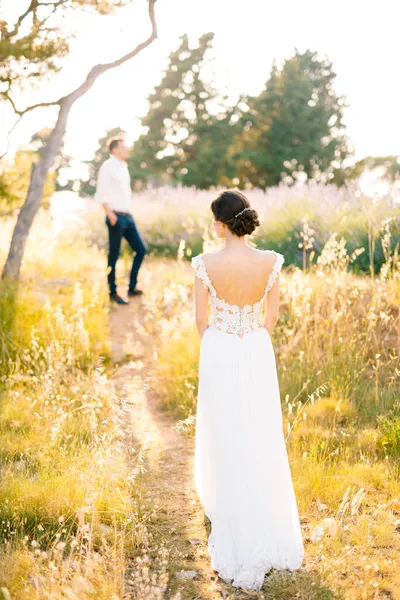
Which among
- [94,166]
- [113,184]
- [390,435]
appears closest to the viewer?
[390,435]

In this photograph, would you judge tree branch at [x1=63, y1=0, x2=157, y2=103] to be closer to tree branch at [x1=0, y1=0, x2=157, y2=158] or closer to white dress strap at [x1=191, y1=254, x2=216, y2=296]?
tree branch at [x1=0, y1=0, x2=157, y2=158]

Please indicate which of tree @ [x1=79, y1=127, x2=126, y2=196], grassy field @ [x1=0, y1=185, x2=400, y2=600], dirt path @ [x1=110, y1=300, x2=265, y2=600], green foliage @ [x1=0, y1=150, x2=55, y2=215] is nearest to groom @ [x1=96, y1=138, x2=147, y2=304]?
grassy field @ [x1=0, y1=185, x2=400, y2=600]

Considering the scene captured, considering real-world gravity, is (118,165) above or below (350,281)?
above

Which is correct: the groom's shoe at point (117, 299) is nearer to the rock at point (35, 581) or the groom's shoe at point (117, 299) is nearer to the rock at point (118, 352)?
the rock at point (118, 352)

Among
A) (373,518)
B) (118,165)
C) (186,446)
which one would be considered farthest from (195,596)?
(118,165)

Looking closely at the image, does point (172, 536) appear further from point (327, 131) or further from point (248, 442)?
point (327, 131)

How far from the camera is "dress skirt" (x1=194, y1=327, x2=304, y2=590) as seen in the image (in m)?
3.11

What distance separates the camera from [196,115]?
2870 cm

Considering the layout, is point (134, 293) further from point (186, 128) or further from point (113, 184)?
point (186, 128)

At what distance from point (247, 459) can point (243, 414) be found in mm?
225

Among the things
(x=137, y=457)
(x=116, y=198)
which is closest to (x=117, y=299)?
(x=116, y=198)

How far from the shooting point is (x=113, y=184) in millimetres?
7938

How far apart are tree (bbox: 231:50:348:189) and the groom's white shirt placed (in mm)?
19488

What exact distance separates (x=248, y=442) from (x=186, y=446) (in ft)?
5.71
